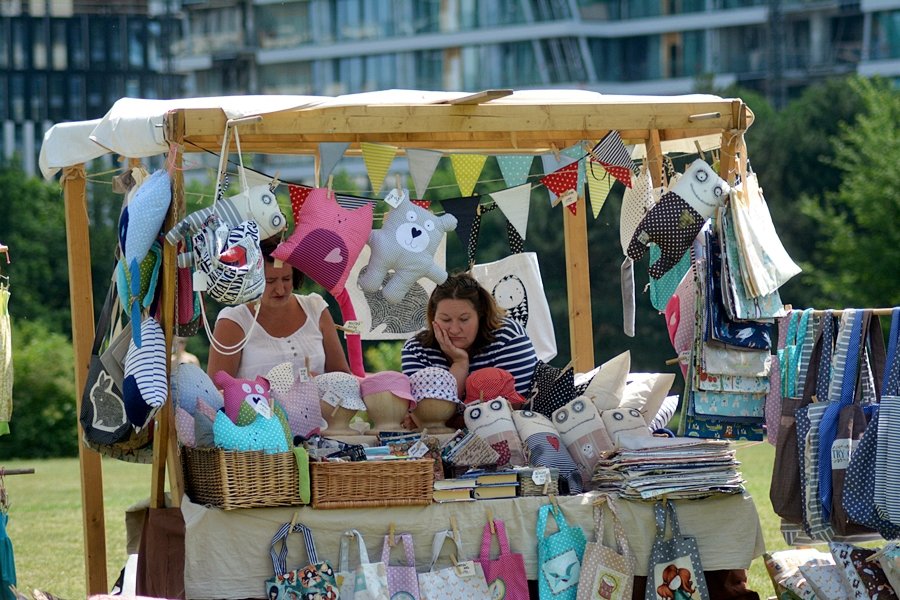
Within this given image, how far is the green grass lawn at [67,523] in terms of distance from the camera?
7.05 metres

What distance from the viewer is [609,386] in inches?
217

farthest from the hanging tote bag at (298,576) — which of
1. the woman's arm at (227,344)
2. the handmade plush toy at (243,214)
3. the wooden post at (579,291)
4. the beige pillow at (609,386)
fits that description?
the wooden post at (579,291)

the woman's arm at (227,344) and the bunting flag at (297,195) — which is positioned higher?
the bunting flag at (297,195)

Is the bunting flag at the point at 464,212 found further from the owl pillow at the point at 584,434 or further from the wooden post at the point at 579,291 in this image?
the owl pillow at the point at 584,434

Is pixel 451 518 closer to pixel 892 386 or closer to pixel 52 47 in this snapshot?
pixel 892 386

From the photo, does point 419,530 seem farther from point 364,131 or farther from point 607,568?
point 364,131

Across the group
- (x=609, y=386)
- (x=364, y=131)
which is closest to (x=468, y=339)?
(x=609, y=386)

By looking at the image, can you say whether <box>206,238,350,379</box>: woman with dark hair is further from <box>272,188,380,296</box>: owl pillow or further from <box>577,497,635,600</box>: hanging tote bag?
<box>577,497,635,600</box>: hanging tote bag

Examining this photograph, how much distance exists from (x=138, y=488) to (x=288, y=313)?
7695 millimetres

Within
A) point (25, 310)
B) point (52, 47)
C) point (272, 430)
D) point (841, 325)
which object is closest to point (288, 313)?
point (272, 430)

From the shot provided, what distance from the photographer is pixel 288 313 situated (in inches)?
241

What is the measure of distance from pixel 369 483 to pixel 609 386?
1.23 metres

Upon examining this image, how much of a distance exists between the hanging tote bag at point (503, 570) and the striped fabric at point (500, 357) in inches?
41.7

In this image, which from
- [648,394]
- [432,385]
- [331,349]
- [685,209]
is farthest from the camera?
[331,349]
